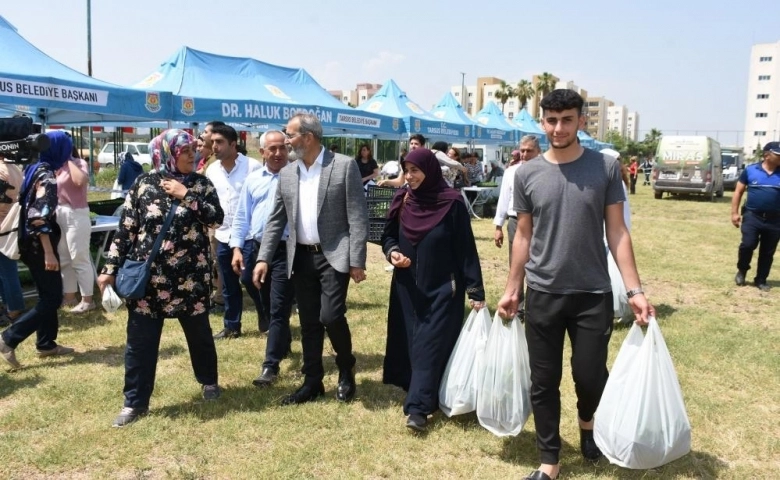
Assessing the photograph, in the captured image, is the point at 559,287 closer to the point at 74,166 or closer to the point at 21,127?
the point at 21,127

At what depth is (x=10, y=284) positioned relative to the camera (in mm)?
4941

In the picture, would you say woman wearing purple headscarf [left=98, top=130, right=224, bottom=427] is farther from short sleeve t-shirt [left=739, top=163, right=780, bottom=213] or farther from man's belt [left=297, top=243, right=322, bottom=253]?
short sleeve t-shirt [left=739, top=163, right=780, bottom=213]

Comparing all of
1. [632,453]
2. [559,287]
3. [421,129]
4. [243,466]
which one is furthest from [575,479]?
[421,129]

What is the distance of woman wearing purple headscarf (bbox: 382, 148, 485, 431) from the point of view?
343cm

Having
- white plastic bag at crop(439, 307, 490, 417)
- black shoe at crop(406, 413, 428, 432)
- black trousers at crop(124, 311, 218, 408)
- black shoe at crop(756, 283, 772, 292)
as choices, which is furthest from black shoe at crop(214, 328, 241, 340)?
black shoe at crop(756, 283, 772, 292)

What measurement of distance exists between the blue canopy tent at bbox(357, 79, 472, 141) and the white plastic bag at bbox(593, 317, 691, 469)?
13.1m

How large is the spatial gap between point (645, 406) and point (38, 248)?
4154 mm

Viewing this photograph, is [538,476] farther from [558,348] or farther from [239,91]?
[239,91]

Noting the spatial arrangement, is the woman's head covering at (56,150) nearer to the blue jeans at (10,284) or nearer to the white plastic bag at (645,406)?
the blue jeans at (10,284)

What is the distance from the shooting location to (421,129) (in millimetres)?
16219

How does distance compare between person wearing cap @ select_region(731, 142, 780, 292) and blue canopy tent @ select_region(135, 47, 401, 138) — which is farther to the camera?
blue canopy tent @ select_region(135, 47, 401, 138)

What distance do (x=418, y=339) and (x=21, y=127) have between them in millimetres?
3410

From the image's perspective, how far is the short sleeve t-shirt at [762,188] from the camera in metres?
7.14

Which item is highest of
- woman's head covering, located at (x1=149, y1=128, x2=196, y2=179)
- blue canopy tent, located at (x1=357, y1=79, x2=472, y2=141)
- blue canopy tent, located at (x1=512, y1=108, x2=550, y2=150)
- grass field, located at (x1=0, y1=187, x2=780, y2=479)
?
blue canopy tent, located at (x1=512, y1=108, x2=550, y2=150)
